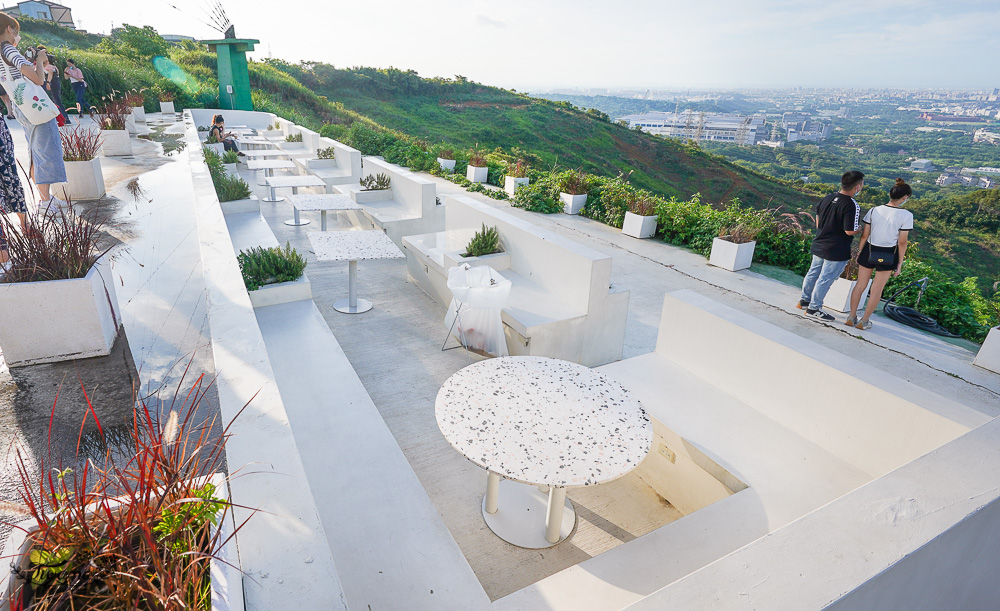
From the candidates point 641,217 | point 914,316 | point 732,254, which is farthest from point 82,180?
point 914,316

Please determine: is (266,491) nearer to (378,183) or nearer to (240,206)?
(240,206)

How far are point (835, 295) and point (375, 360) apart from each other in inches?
216

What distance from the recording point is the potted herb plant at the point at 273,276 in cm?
493

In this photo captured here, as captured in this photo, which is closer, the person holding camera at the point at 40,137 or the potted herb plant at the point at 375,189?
the person holding camera at the point at 40,137

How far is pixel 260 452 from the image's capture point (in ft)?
5.95

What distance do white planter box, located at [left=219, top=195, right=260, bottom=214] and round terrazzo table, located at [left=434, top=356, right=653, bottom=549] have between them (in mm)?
6000

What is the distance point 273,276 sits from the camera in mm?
5133

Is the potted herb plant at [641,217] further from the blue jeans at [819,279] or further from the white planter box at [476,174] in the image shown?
the white planter box at [476,174]

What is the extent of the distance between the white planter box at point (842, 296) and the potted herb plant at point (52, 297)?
A: 7071 mm

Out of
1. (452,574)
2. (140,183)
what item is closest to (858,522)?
(452,574)

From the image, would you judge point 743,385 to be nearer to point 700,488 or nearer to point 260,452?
point 700,488

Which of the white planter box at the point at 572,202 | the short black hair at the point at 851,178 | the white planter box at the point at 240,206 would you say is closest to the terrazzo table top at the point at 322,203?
the white planter box at the point at 240,206

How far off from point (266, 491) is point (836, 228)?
562 centimetres

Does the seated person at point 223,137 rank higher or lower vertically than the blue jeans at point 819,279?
higher
